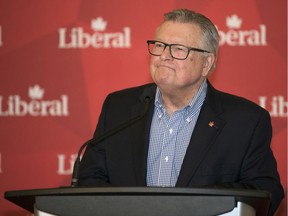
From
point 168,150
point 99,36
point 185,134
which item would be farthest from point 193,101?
point 99,36

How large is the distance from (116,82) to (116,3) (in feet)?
1.85

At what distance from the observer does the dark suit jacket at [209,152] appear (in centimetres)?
307

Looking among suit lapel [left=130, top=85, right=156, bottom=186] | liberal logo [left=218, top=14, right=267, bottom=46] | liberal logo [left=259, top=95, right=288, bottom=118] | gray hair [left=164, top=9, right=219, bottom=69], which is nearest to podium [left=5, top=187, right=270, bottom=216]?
suit lapel [left=130, top=85, right=156, bottom=186]

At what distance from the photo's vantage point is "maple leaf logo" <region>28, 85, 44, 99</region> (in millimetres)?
4340

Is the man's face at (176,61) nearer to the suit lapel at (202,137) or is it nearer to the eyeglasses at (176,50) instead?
the eyeglasses at (176,50)

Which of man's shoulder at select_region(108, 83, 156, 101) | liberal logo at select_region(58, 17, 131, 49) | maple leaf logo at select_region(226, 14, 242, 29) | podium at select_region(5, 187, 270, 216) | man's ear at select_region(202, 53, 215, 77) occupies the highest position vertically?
maple leaf logo at select_region(226, 14, 242, 29)

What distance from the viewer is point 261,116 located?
3252mm

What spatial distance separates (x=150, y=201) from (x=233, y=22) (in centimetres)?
244

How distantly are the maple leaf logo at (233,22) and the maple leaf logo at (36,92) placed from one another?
1405 millimetres

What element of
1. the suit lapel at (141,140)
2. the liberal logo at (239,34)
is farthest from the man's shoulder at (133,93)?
the liberal logo at (239,34)

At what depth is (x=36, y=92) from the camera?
14.3ft

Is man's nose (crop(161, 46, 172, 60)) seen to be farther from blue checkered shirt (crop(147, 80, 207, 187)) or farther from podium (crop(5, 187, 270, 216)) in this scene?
podium (crop(5, 187, 270, 216))

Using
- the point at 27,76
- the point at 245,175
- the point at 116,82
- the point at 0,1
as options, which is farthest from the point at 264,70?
the point at 0,1

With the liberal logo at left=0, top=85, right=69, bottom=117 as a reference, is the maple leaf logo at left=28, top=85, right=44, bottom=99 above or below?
above
